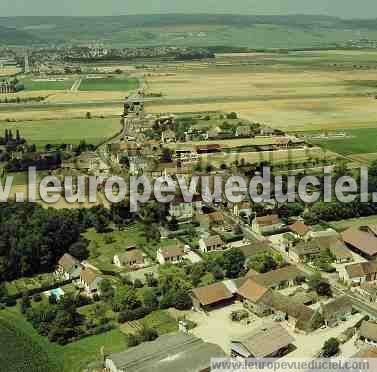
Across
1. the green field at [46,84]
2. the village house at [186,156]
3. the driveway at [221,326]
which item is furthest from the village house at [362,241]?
Answer: the green field at [46,84]

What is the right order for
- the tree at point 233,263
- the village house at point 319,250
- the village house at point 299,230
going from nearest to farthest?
the tree at point 233,263 < the village house at point 319,250 < the village house at point 299,230

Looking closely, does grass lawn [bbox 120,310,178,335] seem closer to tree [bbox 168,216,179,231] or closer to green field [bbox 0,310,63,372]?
green field [bbox 0,310,63,372]

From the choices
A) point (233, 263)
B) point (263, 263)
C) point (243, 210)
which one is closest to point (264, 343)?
point (233, 263)

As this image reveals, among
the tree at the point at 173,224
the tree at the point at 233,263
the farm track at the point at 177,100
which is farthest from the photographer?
the farm track at the point at 177,100

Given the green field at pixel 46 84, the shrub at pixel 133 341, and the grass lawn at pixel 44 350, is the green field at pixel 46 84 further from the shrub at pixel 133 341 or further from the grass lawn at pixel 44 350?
the shrub at pixel 133 341

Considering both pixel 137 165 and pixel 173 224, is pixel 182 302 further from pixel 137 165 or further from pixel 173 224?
pixel 137 165

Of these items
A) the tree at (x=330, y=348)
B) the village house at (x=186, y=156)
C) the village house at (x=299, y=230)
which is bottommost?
the tree at (x=330, y=348)
